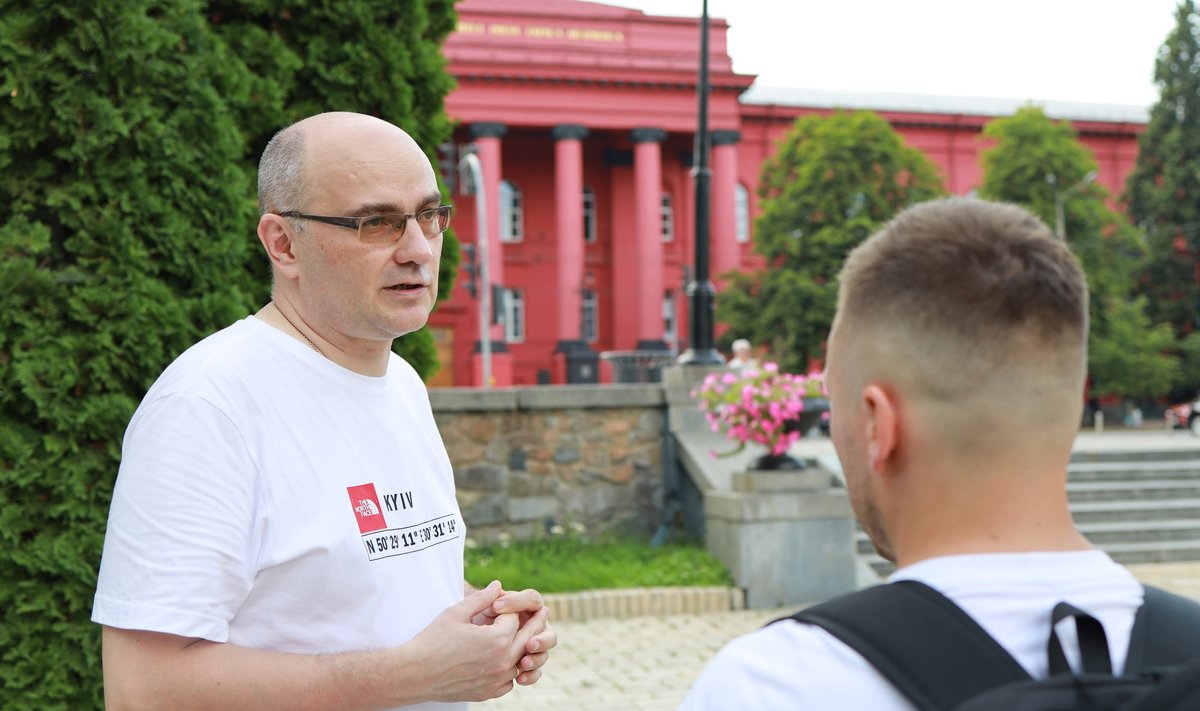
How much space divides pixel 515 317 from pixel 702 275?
3147 centimetres

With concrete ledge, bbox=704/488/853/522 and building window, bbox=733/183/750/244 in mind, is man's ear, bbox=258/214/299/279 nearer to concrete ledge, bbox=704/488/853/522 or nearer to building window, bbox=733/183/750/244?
concrete ledge, bbox=704/488/853/522

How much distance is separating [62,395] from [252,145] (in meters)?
2.56

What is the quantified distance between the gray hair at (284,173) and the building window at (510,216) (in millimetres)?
41966

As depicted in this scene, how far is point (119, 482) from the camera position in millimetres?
1894

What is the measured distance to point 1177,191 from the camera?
4375 centimetres

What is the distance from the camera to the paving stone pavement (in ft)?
A: 21.1

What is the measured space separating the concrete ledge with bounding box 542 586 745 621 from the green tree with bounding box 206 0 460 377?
2736mm

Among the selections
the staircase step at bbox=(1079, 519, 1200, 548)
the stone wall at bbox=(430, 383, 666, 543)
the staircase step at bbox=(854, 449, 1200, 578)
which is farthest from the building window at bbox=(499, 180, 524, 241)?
the stone wall at bbox=(430, 383, 666, 543)

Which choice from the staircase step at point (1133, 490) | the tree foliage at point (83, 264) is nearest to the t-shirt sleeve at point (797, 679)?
the tree foliage at point (83, 264)

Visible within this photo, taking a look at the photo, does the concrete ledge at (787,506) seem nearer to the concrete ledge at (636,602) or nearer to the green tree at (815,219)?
the concrete ledge at (636,602)

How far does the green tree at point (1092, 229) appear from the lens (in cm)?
3709

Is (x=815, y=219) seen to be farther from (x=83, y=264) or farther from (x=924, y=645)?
(x=924, y=645)

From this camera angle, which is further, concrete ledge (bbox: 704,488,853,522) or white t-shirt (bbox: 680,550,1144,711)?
concrete ledge (bbox: 704,488,853,522)

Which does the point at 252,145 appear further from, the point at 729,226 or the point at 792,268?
the point at 729,226
